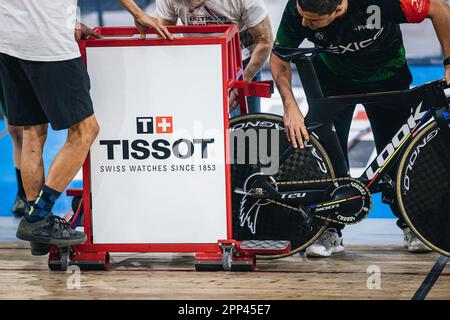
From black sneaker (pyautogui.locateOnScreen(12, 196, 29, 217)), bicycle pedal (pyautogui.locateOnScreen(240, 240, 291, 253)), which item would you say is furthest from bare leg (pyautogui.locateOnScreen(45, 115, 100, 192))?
black sneaker (pyautogui.locateOnScreen(12, 196, 29, 217))

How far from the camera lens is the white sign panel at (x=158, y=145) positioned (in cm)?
421

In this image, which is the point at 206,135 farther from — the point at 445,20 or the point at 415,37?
the point at 415,37

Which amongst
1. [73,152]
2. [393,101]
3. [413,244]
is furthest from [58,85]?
[413,244]

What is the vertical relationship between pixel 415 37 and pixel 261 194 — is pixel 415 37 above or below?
above

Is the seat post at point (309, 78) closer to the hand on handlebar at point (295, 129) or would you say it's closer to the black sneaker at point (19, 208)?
the hand on handlebar at point (295, 129)

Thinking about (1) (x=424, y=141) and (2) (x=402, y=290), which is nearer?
(2) (x=402, y=290)

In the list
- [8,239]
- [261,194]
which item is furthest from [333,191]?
[8,239]

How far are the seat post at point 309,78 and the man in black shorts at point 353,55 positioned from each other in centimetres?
8

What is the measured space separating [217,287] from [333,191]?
0.75m

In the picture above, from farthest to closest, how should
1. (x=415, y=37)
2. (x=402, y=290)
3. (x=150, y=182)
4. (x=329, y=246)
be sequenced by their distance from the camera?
(x=415, y=37), (x=329, y=246), (x=150, y=182), (x=402, y=290)

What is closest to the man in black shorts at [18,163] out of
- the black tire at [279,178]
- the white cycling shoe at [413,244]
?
the black tire at [279,178]

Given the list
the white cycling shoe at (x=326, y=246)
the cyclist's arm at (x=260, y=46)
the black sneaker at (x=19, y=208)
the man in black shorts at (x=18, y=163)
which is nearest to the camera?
the white cycling shoe at (x=326, y=246)

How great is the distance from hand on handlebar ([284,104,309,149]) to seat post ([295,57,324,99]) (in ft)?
0.37

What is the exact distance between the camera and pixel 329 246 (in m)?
4.64
